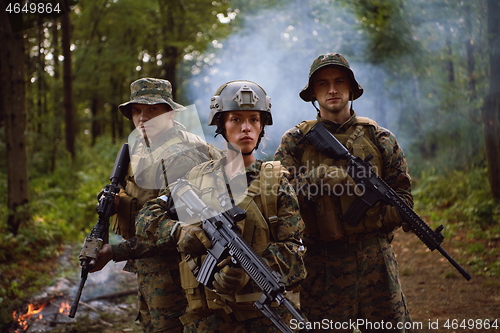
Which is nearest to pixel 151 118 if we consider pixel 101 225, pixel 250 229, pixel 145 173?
pixel 145 173

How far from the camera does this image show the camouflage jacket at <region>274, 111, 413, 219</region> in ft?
10.2

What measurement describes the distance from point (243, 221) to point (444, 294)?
4.22 m

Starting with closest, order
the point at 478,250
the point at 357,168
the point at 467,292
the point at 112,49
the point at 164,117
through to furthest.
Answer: the point at 357,168 → the point at 164,117 → the point at 467,292 → the point at 478,250 → the point at 112,49

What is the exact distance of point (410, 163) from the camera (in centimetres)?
1285

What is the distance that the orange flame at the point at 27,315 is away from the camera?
4476 mm

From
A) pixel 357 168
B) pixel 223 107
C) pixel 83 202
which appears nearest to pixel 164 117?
pixel 223 107

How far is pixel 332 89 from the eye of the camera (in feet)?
10.6

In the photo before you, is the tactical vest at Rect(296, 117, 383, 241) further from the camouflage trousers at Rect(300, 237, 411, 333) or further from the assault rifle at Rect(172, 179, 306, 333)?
the assault rifle at Rect(172, 179, 306, 333)

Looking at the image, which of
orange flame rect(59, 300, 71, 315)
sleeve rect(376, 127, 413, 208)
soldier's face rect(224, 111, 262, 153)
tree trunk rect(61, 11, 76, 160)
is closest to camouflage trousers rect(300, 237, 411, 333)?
sleeve rect(376, 127, 413, 208)

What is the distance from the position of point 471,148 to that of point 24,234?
1016cm

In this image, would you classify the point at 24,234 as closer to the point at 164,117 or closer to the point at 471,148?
the point at 164,117

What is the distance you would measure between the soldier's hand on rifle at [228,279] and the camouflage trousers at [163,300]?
1146 millimetres

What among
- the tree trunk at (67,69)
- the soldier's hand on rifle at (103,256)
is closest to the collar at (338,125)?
the soldier's hand on rifle at (103,256)

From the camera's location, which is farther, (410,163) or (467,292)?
(410,163)
